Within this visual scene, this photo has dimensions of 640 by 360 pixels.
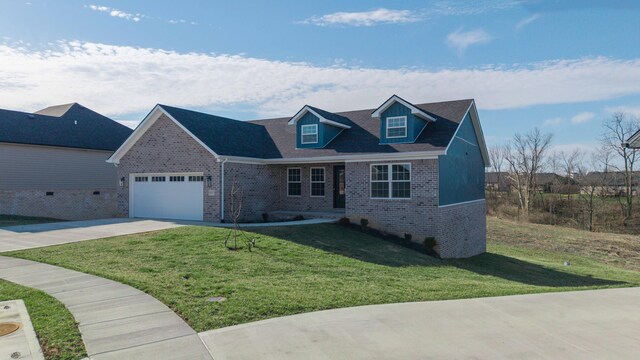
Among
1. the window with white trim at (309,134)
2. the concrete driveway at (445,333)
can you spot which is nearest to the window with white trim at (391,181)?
the window with white trim at (309,134)

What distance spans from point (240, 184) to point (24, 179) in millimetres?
16091

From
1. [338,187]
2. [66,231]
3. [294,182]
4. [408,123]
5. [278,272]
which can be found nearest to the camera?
[278,272]

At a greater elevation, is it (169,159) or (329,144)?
(329,144)

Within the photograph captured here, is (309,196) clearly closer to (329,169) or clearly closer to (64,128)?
(329,169)

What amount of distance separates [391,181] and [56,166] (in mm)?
22680

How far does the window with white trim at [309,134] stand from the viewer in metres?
21.6

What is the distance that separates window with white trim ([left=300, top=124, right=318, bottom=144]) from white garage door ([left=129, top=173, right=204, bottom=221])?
17.3 feet

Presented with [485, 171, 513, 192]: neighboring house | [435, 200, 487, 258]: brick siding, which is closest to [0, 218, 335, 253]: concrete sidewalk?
[435, 200, 487, 258]: brick siding

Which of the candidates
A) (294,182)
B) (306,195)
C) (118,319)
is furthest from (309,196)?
(118,319)

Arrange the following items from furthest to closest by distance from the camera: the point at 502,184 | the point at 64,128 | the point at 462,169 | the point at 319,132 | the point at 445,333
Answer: the point at 502,184 < the point at 64,128 < the point at 319,132 < the point at 462,169 < the point at 445,333

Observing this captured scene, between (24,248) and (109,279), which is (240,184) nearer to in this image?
(24,248)

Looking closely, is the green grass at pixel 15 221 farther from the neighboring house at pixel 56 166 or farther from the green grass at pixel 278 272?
the green grass at pixel 278 272

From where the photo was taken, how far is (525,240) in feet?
103

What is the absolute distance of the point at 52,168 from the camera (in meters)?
28.8
